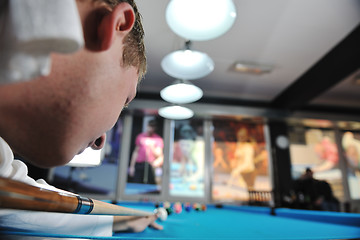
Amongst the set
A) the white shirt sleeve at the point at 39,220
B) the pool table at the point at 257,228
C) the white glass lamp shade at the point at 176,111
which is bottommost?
the pool table at the point at 257,228

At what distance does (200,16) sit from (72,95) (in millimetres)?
1673

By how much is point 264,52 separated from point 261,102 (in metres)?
2.39

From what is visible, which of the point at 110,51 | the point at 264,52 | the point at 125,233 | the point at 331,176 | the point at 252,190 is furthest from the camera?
the point at 331,176

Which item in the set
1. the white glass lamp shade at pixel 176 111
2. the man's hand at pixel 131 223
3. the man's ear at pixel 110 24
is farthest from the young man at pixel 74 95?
the white glass lamp shade at pixel 176 111

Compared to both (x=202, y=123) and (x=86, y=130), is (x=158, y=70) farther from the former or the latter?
(x=86, y=130)

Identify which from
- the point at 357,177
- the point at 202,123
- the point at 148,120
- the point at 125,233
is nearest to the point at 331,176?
the point at 357,177

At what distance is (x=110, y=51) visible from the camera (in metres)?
0.36

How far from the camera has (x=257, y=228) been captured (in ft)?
4.89

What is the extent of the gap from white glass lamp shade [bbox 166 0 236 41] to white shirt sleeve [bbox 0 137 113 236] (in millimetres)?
1491

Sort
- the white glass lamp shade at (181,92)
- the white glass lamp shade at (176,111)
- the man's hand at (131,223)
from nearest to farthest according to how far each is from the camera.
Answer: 1. the man's hand at (131,223)
2. the white glass lamp shade at (181,92)
3. the white glass lamp shade at (176,111)

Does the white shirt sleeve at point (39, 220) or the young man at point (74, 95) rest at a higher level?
the young man at point (74, 95)

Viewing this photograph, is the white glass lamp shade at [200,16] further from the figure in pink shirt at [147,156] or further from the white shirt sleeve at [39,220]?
the figure in pink shirt at [147,156]

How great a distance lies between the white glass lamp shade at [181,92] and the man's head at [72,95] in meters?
2.39

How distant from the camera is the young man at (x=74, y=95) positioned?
303 millimetres
